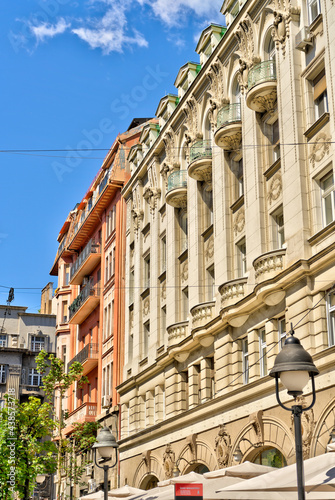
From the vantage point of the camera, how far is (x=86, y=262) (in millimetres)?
54469

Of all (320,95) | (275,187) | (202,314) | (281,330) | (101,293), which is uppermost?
(101,293)

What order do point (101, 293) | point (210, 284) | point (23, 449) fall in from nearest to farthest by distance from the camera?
point (210, 284) < point (23, 449) < point (101, 293)

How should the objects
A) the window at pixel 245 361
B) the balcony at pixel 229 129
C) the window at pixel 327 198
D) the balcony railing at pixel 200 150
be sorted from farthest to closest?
1. the balcony railing at pixel 200 150
2. the balcony at pixel 229 129
3. the window at pixel 245 361
4. the window at pixel 327 198

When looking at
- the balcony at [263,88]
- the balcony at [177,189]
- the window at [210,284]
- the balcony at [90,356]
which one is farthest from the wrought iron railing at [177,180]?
the balcony at [90,356]

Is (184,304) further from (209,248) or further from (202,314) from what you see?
(202,314)

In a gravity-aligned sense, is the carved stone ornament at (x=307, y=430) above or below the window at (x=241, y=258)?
below

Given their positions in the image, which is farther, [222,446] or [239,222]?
[239,222]

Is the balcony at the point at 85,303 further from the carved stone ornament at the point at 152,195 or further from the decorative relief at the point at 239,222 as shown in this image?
the decorative relief at the point at 239,222

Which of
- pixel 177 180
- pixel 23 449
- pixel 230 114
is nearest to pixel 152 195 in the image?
pixel 177 180

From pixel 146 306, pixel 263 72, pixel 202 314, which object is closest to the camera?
pixel 263 72

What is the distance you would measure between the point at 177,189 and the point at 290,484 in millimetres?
24051

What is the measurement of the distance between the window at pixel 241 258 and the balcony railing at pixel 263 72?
20.1 feet

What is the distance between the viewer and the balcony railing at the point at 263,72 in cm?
2720

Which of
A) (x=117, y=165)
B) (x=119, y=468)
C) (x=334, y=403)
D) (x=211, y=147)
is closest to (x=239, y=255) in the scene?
(x=211, y=147)
